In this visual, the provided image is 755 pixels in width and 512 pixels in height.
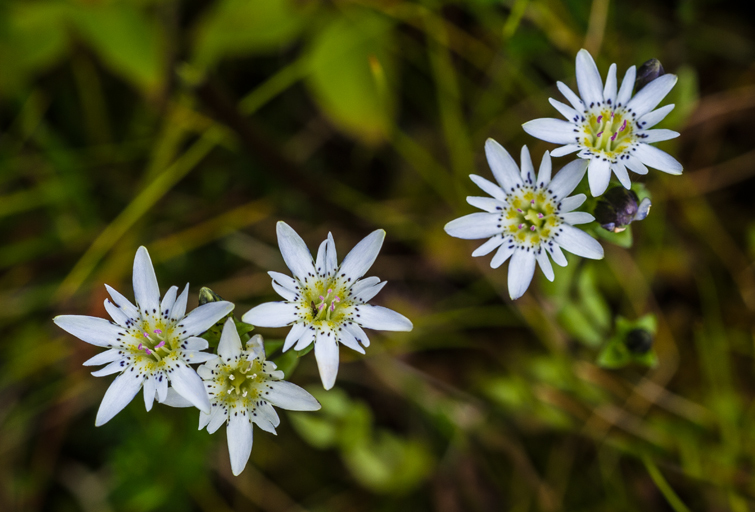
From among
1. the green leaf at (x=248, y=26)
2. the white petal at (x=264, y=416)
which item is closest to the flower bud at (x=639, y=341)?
the white petal at (x=264, y=416)

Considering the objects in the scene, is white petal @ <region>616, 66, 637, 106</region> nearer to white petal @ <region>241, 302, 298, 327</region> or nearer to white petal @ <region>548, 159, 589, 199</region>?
white petal @ <region>548, 159, 589, 199</region>

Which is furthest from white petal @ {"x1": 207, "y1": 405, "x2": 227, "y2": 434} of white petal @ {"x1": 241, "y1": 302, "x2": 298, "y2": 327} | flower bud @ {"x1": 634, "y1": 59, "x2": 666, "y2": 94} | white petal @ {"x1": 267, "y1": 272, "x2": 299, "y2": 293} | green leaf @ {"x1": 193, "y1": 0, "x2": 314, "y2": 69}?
green leaf @ {"x1": 193, "y1": 0, "x2": 314, "y2": 69}

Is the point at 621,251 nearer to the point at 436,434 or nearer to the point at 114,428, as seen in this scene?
the point at 436,434

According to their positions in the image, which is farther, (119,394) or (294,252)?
(294,252)

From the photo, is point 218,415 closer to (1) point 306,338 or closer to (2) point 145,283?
(1) point 306,338

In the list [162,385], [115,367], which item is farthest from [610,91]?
[115,367]

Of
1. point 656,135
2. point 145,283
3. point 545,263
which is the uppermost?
point 656,135
